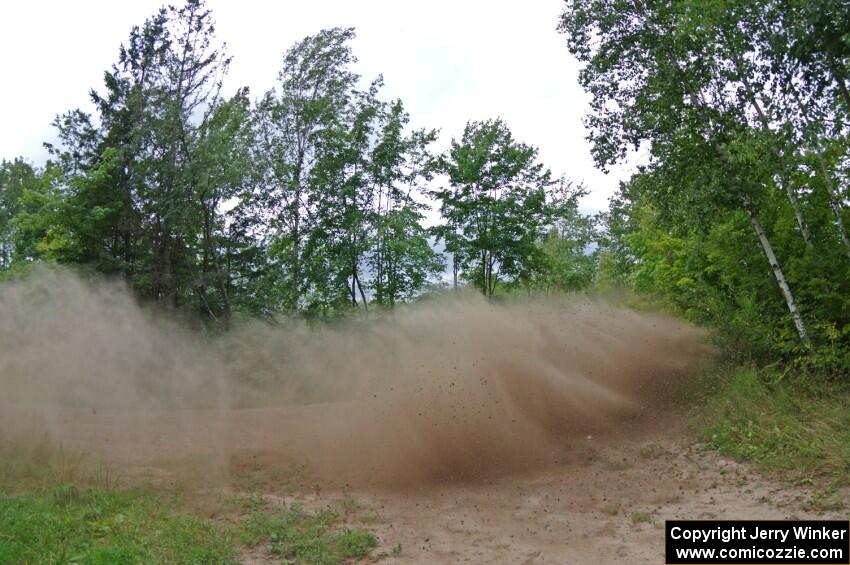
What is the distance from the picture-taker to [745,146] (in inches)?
474

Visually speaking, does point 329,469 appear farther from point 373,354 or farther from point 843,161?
point 843,161

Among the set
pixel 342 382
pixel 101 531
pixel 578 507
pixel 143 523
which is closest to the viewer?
pixel 101 531

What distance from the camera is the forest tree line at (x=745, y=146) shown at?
461 inches

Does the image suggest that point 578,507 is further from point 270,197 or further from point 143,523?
point 270,197

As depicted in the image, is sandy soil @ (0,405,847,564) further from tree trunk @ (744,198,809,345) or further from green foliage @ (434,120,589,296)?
green foliage @ (434,120,589,296)

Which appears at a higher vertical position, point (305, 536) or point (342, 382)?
point (342, 382)

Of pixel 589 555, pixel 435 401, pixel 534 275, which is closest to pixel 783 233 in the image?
pixel 435 401

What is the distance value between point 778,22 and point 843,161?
3.57 meters

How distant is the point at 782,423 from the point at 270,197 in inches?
895

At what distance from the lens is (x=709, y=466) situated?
1071 centimetres

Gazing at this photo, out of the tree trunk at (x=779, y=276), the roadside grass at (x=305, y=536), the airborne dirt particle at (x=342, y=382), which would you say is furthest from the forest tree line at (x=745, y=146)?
the roadside grass at (x=305, y=536)

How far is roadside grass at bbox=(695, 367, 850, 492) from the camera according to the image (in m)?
9.45

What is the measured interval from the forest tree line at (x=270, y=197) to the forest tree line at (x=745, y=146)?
13.1m

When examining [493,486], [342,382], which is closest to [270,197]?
[342,382]
